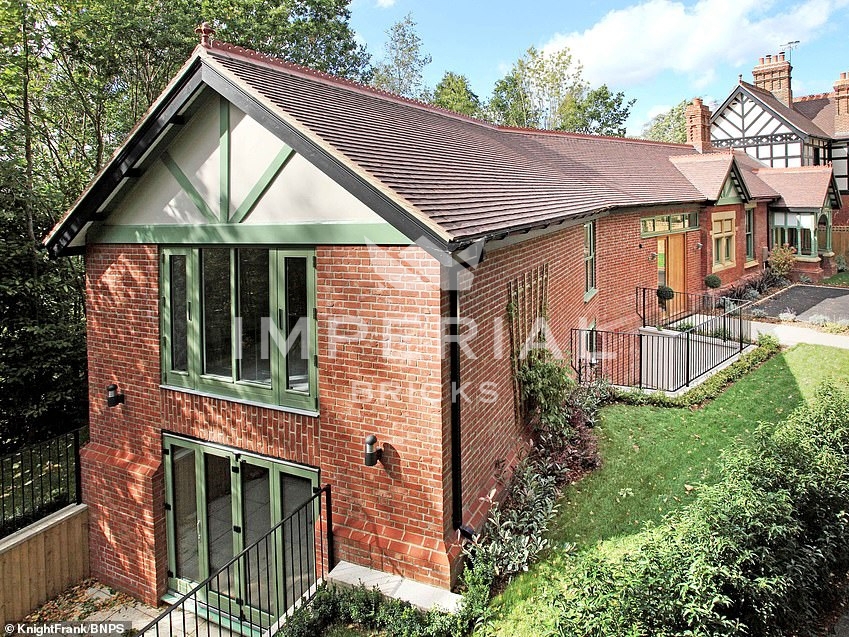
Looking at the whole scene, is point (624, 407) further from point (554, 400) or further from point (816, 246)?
point (816, 246)

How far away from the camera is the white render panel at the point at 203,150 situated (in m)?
7.09

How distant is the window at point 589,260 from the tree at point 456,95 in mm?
28423

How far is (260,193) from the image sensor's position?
672cm

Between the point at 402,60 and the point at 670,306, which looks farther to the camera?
the point at 402,60

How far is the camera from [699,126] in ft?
90.5

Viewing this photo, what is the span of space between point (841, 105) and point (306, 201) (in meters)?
36.4

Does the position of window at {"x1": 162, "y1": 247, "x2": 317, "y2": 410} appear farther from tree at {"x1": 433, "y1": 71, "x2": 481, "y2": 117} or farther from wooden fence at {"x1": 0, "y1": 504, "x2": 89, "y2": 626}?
tree at {"x1": 433, "y1": 71, "x2": 481, "y2": 117}

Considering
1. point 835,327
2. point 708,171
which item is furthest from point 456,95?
point 835,327

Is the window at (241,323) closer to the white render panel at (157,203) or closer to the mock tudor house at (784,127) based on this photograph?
the white render panel at (157,203)

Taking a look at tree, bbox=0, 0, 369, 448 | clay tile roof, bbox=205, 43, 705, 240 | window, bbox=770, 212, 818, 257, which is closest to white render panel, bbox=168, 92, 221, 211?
clay tile roof, bbox=205, 43, 705, 240

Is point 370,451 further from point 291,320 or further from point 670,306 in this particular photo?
point 670,306

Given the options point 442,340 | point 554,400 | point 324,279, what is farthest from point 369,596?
point 554,400

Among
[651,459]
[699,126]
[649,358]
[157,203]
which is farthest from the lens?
[699,126]

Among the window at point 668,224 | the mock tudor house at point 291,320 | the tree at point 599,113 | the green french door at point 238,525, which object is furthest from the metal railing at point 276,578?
the tree at point 599,113
